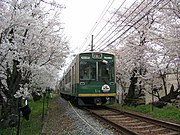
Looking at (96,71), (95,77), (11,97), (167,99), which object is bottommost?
(167,99)

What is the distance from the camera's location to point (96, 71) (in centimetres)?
1159

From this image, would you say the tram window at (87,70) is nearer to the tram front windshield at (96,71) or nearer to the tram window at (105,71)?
the tram front windshield at (96,71)

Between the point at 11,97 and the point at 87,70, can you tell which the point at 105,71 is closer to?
the point at 87,70

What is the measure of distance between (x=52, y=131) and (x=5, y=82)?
3.04 m

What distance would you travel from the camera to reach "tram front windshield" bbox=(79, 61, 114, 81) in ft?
37.8

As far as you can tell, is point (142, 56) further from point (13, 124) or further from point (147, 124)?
point (13, 124)

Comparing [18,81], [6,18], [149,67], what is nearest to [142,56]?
[149,67]

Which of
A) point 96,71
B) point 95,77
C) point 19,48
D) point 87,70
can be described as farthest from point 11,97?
point 96,71

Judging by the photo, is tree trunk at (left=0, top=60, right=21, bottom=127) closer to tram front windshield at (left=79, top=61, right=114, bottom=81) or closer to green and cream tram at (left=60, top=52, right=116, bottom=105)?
green and cream tram at (left=60, top=52, right=116, bottom=105)

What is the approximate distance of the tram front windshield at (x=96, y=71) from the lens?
11513mm

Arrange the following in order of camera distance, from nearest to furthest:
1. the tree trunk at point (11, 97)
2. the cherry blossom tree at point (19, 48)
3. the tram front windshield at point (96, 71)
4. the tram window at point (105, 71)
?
the cherry blossom tree at point (19, 48) < the tree trunk at point (11, 97) < the tram front windshield at point (96, 71) < the tram window at point (105, 71)

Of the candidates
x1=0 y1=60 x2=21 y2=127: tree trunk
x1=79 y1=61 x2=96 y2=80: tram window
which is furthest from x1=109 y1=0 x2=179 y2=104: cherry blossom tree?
x1=0 y1=60 x2=21 y2=127: tree trunk

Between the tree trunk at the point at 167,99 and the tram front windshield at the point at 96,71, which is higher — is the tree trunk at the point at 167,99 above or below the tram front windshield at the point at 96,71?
below

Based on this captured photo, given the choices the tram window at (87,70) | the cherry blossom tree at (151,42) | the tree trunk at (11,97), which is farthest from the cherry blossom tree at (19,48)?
the cherry blossom tree at (151,42)
